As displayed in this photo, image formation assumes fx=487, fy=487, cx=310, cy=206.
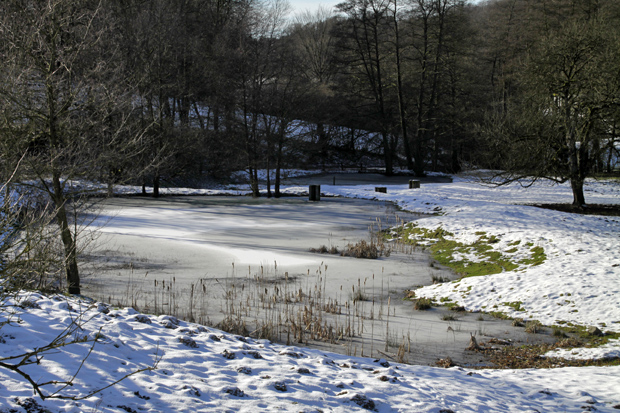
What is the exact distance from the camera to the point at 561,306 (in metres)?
7.75

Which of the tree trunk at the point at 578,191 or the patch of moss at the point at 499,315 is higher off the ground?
the tree trunk at the point at 578,191

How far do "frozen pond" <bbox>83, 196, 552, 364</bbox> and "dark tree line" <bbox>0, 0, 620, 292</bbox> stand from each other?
1.78m

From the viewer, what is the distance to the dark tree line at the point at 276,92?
8.02m

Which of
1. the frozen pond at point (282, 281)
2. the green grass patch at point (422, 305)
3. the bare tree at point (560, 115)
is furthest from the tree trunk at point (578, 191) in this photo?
the green grass patch at point (422, 305)

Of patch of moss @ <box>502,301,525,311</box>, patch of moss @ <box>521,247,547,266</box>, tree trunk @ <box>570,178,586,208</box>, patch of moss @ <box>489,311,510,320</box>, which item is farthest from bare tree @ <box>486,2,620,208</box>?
patch of moss @ <box>489,311,510,320</box>

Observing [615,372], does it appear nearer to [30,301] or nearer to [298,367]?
[298,367]

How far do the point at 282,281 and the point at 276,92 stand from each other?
17491mm

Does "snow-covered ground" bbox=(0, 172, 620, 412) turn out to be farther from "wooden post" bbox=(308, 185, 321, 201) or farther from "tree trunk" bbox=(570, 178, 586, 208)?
"wooden post" bbox=(308, 185, 321, 201)

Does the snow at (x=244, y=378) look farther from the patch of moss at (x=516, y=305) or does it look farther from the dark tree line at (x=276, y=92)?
the patch of moss at (x=516, y=305)

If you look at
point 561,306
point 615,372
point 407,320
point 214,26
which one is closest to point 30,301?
point 407,320

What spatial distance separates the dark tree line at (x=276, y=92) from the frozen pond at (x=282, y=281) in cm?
178

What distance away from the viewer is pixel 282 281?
971 centimetres

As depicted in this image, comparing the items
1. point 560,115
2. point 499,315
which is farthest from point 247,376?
point 560,115

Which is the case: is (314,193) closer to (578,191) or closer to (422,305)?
(578,191)
